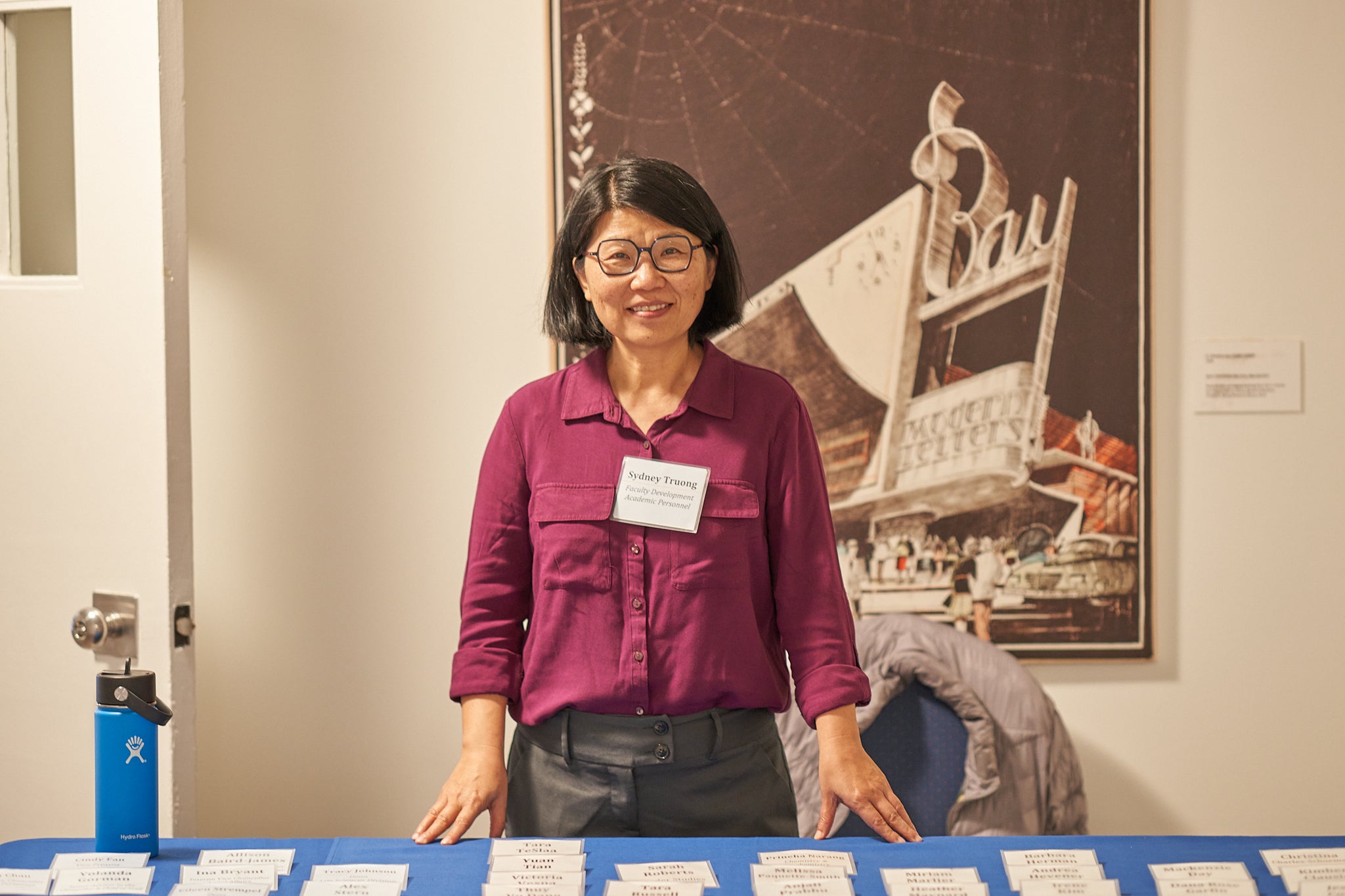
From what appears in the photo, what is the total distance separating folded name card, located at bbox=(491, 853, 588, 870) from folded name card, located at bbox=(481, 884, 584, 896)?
4 cm

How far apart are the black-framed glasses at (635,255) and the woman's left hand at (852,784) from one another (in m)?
0.62

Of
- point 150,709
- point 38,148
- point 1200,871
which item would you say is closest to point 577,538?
point 150,709

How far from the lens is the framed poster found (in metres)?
2.34

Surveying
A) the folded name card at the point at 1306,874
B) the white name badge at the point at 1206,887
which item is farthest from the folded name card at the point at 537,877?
the folded name card at the point at 1306,874

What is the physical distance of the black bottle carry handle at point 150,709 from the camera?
1.20m

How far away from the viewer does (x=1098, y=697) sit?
2.43m

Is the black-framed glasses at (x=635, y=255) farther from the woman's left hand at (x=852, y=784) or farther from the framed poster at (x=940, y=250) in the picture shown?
the framed poster at (x=940, y=250)

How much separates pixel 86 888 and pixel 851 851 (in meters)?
0.87

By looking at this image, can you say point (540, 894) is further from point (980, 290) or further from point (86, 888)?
point (980, 290)

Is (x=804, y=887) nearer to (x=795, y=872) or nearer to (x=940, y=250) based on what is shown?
(x=795, y=872)

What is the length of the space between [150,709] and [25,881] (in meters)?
0.22

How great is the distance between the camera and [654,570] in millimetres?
1384

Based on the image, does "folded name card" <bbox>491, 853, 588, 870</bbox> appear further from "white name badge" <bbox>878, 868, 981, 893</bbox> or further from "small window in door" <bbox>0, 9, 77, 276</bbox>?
"small window in door" <bbox>0, 9, 77, 276</bbox>

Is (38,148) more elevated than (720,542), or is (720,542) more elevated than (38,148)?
(38,148)
